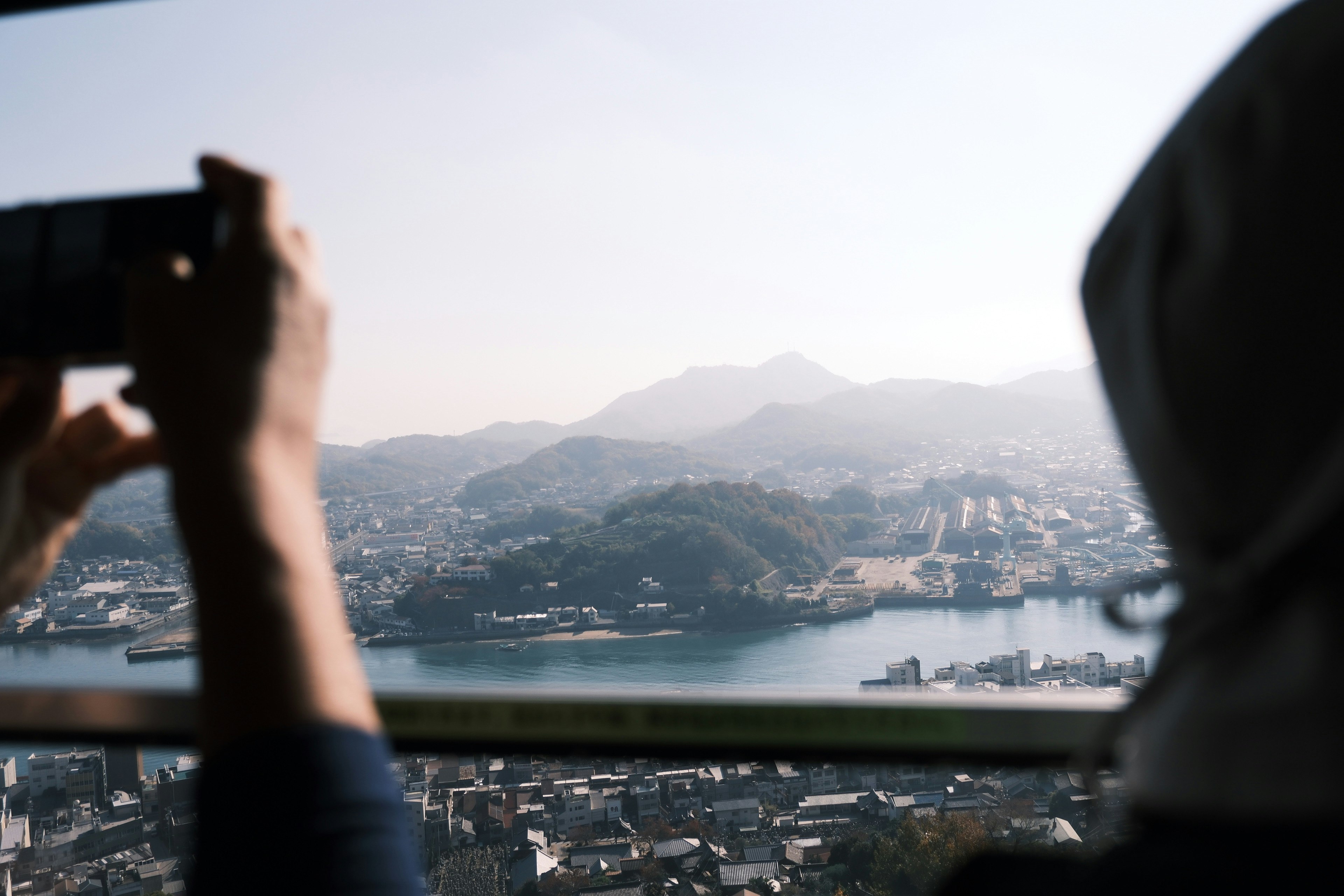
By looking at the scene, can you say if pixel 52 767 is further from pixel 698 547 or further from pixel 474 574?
pixel 698 547

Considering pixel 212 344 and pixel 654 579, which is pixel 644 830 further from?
pixel 212 344

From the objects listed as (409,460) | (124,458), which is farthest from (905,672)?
(409,460)

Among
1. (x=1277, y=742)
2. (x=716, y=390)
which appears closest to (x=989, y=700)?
(x=1277, y=742)

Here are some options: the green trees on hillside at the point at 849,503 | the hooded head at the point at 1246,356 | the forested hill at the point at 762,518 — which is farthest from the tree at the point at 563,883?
the hooded head at the point at 1246,356

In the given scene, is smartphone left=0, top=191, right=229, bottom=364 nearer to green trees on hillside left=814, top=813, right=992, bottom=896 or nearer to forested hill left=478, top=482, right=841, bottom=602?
green trees on hillside left=814, top=813, right=992, bottom=896

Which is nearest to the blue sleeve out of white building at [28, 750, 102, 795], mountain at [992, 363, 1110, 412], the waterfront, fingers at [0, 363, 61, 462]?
fingers at [0, 363, 61, 462]

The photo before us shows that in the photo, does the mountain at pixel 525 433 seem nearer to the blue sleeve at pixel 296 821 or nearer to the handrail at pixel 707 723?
the handrail at pixel 707 723
